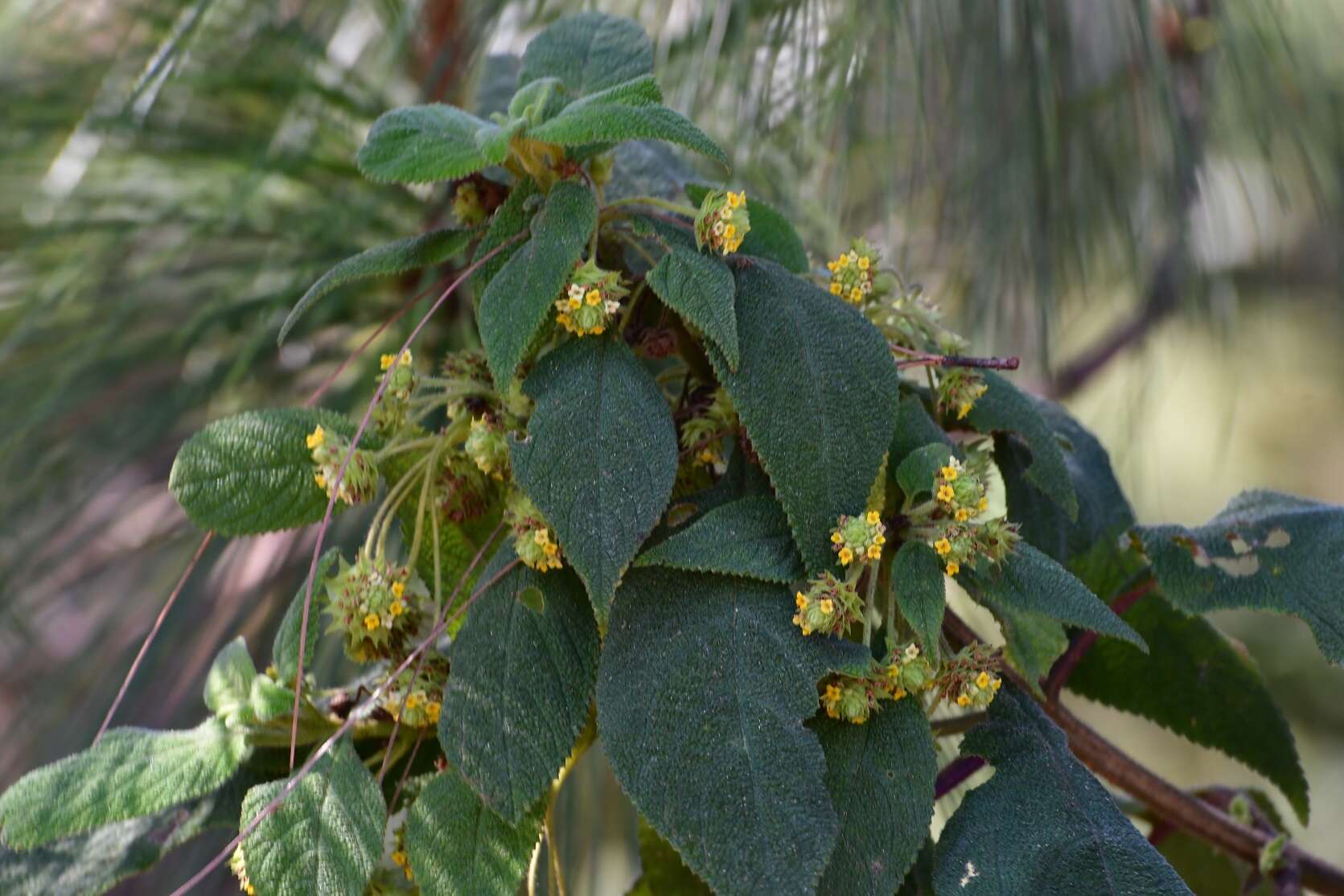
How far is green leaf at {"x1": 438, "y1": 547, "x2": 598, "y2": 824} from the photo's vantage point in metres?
0.28

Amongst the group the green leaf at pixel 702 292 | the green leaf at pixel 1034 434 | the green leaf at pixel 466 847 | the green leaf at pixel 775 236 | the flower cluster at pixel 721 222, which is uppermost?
the flower cluster at pixel 721 222

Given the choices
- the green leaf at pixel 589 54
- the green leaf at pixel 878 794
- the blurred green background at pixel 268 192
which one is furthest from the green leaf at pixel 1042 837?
the blurred green background at pixel 268 192

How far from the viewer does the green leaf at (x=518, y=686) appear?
0.28 metres

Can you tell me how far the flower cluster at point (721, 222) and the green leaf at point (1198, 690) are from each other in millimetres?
237

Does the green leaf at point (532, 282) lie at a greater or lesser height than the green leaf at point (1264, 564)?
greater

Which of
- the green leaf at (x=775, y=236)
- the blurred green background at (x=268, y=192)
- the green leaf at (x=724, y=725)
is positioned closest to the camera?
the green leaf at (x=724, y=725)

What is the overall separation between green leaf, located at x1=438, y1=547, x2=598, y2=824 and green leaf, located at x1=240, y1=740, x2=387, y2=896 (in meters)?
0.03

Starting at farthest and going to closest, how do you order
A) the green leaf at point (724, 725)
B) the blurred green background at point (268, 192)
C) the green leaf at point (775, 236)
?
the blurred green background at point (268, 192)
the green leaf at point (775, 236)
the green leaf at point (724, 725)

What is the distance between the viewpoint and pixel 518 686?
288mm

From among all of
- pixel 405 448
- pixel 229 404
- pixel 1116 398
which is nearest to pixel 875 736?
pixel 405 448

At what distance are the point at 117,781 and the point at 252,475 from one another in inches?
3.9

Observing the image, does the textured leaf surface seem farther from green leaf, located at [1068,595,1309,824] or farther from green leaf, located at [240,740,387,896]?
green leaf, located at [1068,595,1309,824]

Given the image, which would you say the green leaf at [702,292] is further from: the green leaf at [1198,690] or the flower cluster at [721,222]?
the green leaf at [1198,690]

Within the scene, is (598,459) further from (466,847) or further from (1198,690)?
(1198,690)
